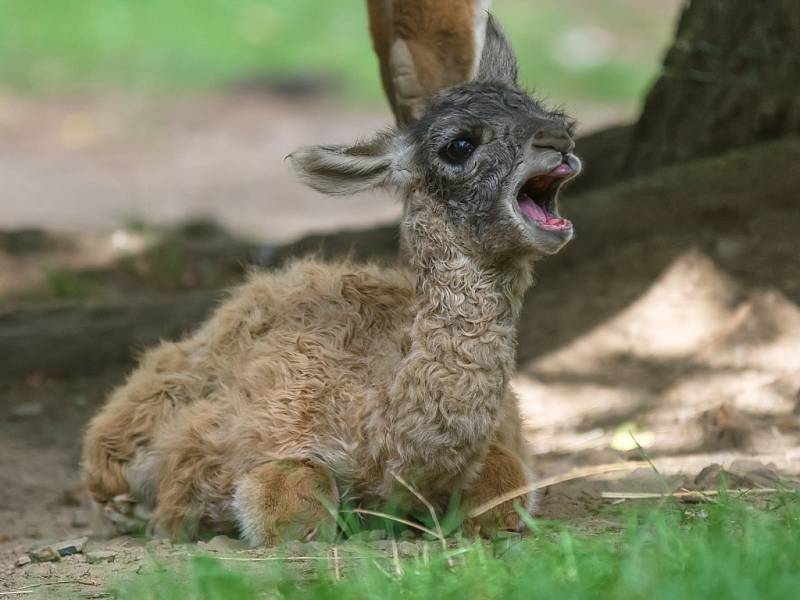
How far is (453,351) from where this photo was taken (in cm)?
516

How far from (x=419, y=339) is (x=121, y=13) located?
18.0 m

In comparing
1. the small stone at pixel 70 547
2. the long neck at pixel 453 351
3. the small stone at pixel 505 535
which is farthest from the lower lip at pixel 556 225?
the small stone at pixel 70 547

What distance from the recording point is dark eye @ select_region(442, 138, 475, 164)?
17.7ft

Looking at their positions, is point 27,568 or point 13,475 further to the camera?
point 13,475

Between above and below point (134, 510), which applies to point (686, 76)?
above

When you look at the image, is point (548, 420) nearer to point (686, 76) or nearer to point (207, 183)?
point (686, 76)

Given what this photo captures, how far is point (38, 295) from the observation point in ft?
31.8

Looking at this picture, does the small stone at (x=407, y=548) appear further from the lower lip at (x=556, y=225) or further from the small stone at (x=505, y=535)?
the lower lip at (x=556, y=225)

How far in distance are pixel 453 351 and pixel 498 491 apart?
0.69 m

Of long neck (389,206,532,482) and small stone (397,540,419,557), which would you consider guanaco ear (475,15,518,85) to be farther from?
small stone (397,540,419,557)

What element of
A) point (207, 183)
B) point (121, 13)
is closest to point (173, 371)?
point (207, 183)

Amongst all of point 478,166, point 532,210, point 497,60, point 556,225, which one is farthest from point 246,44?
point 556,225

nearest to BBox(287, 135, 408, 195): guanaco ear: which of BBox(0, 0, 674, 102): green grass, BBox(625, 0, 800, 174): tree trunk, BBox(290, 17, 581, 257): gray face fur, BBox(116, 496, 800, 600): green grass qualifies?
BBox(290, 17, 581, 257): gray face fur

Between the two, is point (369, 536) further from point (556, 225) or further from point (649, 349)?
point (649, 349)
